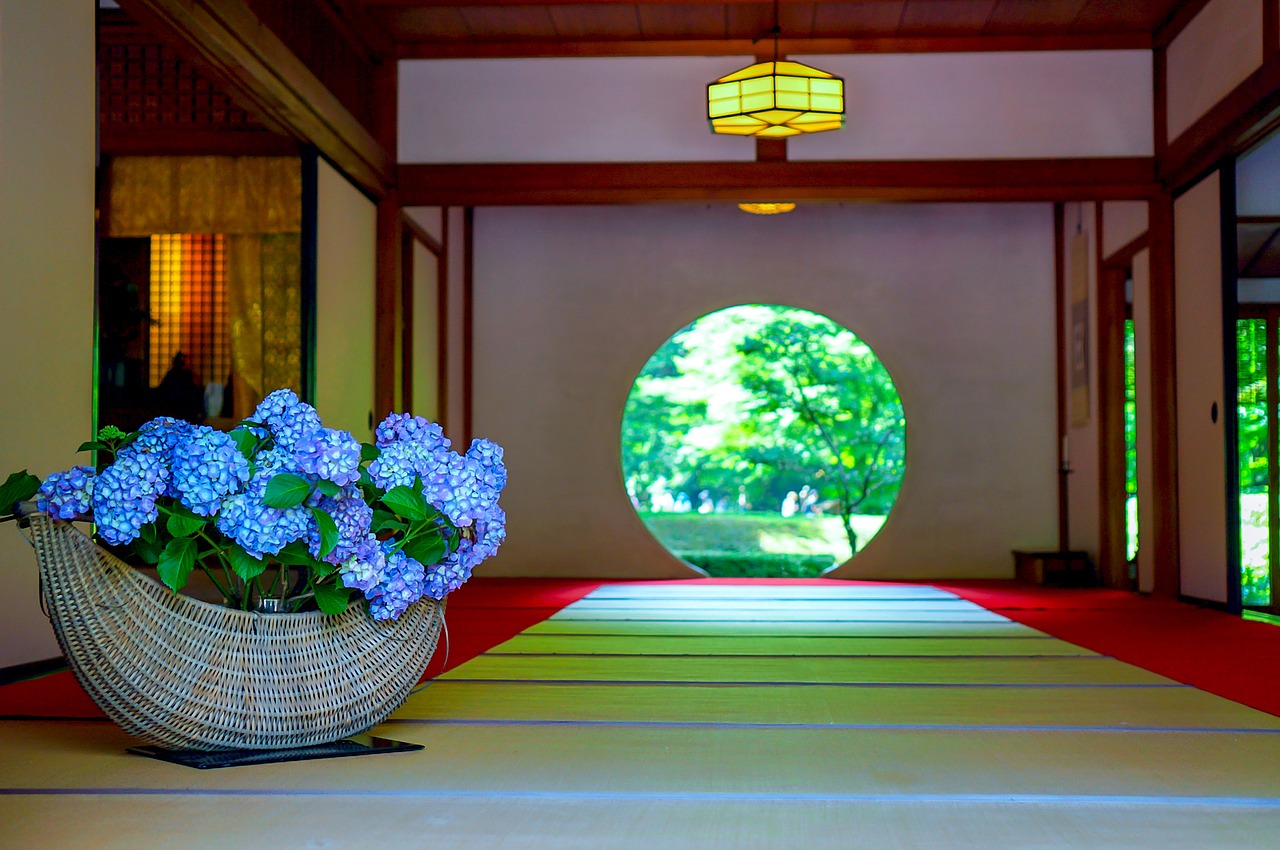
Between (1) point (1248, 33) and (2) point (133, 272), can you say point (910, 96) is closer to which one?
(1) point (1248, 33)

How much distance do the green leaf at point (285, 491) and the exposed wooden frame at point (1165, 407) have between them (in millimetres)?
4843

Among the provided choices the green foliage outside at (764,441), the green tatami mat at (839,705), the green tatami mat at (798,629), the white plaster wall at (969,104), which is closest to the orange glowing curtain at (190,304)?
the green tatami mat at (798,629)

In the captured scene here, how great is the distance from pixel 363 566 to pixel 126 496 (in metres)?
0.37

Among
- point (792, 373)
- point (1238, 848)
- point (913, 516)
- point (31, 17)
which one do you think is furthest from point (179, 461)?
point (792, 373)

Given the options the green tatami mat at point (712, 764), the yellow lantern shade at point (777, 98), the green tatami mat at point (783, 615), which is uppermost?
the yellow lantern shade at point (777, 98)

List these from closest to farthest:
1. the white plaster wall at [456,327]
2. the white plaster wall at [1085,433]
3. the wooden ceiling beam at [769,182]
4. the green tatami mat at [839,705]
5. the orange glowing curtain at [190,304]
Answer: the green tatami mat at [839,705], the wooden ceiling beam at [769,182], the orange glowing curtain at [190,304], the white plaster wall at [1085,433], the white plaster wall at [456,327]

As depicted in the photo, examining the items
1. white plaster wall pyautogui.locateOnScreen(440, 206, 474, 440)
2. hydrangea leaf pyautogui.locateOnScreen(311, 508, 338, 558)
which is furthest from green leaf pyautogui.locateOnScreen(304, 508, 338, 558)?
white plaster wall pyautogui.locateOnScreen(440, 206, 474, 440)

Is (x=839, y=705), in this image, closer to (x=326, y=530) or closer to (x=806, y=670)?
(x=806, y=670)

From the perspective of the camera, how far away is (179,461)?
1.80 m

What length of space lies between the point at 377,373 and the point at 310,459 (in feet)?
13.6

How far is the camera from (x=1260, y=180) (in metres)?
5.17

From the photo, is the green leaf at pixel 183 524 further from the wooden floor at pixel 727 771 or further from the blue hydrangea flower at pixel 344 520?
the wooden floor at pixel 727 771

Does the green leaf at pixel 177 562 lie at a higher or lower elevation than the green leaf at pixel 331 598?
higher

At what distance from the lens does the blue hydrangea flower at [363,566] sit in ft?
6.21
